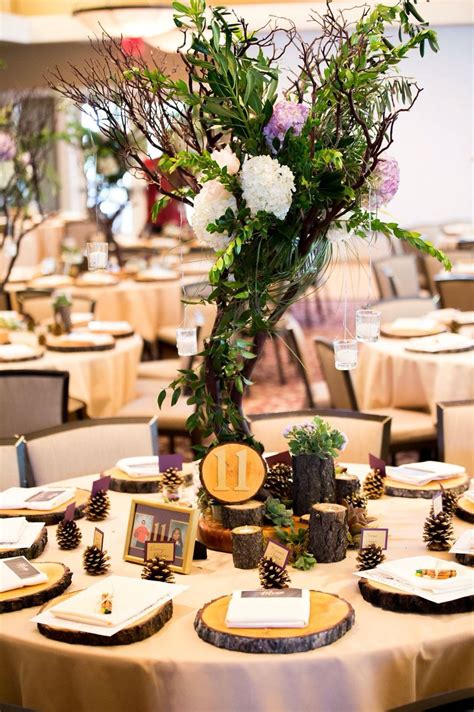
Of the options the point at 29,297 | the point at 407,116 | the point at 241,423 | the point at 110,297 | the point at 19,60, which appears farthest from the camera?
the point at 407,116

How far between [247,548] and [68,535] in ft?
1.64

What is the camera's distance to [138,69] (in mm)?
2512

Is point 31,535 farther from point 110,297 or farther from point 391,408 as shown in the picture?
point 110,297

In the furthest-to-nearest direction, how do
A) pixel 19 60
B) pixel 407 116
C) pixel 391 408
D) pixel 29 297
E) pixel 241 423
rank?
pixel 407 116 < pixel 19 60 < pixel 29 297 < pixel 391 408 < pixel 241 423

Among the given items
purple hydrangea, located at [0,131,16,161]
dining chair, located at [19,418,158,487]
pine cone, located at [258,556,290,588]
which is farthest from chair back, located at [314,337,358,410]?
purple hydrangea, located at [0,131,16,161]

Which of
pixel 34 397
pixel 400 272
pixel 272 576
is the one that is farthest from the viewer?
pixel 400 272

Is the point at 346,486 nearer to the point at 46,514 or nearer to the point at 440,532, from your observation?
the point at 440,532

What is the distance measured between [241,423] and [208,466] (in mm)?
155

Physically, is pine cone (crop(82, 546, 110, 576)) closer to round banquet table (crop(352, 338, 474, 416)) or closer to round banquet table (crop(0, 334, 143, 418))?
round banquet table (crop(352, 338, 474, 416))

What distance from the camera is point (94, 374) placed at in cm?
525

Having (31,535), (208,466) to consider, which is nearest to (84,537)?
(31,535)

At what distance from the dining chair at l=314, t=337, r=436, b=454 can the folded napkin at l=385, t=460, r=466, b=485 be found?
1611mm

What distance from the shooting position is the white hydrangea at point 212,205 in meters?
2.39

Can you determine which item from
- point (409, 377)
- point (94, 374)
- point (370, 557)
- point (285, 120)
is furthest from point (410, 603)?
point (94, 374)
